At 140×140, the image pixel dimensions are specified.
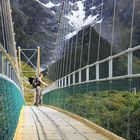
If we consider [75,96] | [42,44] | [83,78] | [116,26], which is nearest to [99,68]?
[116,26]

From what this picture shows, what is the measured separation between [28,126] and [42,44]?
49732 mm

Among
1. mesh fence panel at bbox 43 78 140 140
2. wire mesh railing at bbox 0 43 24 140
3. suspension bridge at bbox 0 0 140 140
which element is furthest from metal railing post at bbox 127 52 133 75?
wire mesh railing at bbox 0 43 24 140

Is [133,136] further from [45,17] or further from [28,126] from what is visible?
[45,17]

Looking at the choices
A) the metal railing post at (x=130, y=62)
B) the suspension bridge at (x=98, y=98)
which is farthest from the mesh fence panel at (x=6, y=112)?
the metal railing post at (x=130, y=62)

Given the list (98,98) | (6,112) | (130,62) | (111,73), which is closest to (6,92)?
(6,112)

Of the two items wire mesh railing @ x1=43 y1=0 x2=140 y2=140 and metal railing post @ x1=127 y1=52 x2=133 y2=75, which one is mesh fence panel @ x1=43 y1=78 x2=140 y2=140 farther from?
metal railing post @ x1=127 y1=52 x2=133 y2=75

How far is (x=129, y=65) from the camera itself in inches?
244

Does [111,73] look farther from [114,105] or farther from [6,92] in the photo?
[6,92]

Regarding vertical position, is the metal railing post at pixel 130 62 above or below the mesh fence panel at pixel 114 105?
above

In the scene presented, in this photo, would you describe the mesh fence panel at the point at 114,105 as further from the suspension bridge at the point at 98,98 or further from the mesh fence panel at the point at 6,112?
the mesh fence panel at the point at 6,112

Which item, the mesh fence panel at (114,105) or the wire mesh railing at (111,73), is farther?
the wire mesh railing at (111,73)

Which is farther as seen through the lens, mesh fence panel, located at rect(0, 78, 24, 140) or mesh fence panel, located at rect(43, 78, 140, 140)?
mesh fence panel, located at rect(43, 78, 140, 140)

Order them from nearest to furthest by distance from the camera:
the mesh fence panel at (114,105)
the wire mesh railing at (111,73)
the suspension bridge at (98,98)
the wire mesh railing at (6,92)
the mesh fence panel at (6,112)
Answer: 1. the mesh fence panel at (6,112)
2. the wire mesh railing at (6,92)
3. the suspension bridge at (98,98)
4. the mesh fence panel at (114,105)
5. the wire mesh railing at (111,73)

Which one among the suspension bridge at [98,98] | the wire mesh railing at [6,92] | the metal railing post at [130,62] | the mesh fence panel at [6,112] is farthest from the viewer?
the metal railing post at [130,62]
